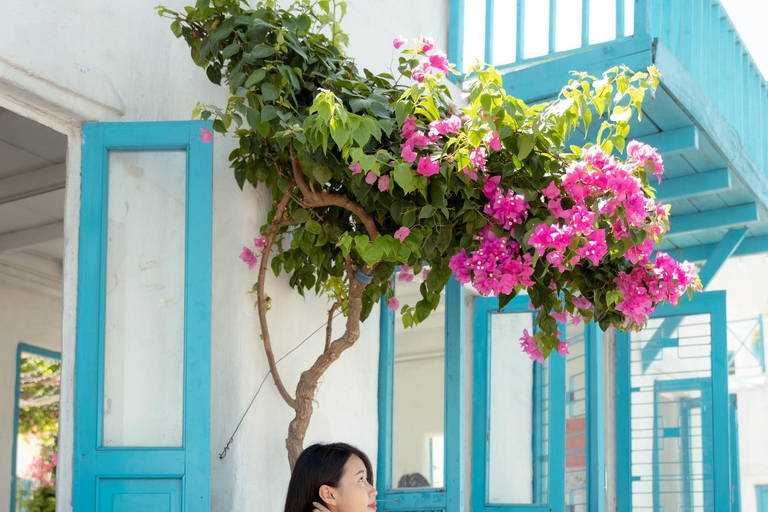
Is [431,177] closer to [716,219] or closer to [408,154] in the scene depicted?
[408,154]

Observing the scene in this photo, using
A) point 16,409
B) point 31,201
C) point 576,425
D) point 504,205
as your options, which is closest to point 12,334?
point 16,409

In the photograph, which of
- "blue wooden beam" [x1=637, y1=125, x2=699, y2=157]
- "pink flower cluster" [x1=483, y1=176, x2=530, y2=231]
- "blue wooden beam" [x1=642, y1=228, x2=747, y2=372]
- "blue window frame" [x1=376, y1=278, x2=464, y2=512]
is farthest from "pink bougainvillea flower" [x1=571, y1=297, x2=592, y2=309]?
"blue wooden beam" [x1=642, y1=228, x2=747, y2=372]

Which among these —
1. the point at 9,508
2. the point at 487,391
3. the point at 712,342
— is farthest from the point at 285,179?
the point at 9,508

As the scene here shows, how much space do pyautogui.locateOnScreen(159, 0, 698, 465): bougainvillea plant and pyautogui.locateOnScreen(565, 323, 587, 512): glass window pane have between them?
232 cm

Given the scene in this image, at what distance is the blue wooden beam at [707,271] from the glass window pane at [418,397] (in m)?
1.75

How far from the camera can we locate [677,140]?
5.23 meters

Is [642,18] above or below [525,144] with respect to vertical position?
above

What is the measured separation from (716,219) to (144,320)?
14.2 ft

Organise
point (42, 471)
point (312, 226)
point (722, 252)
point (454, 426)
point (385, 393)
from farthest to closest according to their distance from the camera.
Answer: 1. point (42, 471)
2. point (722, 252)
3. point (385, 393)
4. point (454, 426)
5. point (312, 226)

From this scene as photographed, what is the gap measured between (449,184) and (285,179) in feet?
2.18

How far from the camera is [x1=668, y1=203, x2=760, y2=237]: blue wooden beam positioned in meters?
6.59

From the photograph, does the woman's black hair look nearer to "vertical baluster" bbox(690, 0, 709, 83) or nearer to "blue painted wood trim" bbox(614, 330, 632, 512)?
"vertical baluster" bbox(690, 0, 709, 83)

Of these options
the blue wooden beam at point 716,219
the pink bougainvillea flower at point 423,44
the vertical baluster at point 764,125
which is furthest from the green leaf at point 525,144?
the vertical baluster at point 764,125

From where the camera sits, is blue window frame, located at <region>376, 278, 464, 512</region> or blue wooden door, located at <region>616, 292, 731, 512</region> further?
blue wooden door, located at <region>616, 292, 731, 512</region>
